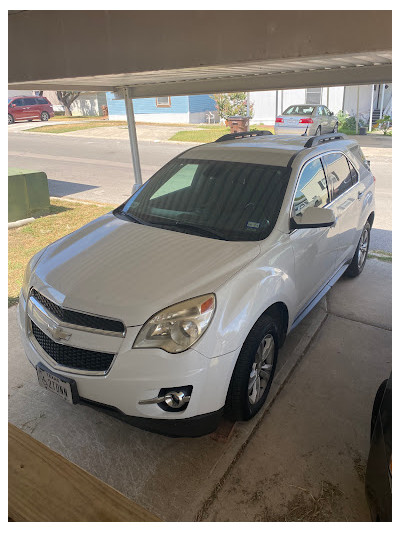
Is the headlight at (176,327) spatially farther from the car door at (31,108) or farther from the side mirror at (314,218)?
the car door at (31,108)

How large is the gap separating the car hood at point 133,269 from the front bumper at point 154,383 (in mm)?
238

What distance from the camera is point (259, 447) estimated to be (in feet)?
9.34

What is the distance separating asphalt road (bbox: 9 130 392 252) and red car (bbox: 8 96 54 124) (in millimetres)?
6724

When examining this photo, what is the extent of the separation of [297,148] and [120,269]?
2.11m

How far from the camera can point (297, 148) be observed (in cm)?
396

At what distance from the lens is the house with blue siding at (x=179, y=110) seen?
91.3 feet

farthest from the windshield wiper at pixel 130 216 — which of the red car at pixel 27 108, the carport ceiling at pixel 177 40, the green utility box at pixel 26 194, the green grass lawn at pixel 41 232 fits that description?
the red car at pixel 27 108

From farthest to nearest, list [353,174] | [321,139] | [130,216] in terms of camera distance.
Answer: [353,174]
[321,139]
[130,216]

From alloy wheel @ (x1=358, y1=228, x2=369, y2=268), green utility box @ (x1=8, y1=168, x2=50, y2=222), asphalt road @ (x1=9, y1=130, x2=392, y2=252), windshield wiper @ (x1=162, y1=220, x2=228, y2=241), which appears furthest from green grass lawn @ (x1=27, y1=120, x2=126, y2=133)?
windshield wiper @ (x1=162, y1=220, x2=228, y2=241)

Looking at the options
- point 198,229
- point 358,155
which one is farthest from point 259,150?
point 358,155

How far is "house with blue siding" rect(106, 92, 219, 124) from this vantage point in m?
27.8

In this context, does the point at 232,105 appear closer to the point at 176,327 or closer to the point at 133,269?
the point at 133,269

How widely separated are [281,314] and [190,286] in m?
1.00

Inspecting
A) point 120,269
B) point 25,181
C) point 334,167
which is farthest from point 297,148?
point 25,181
